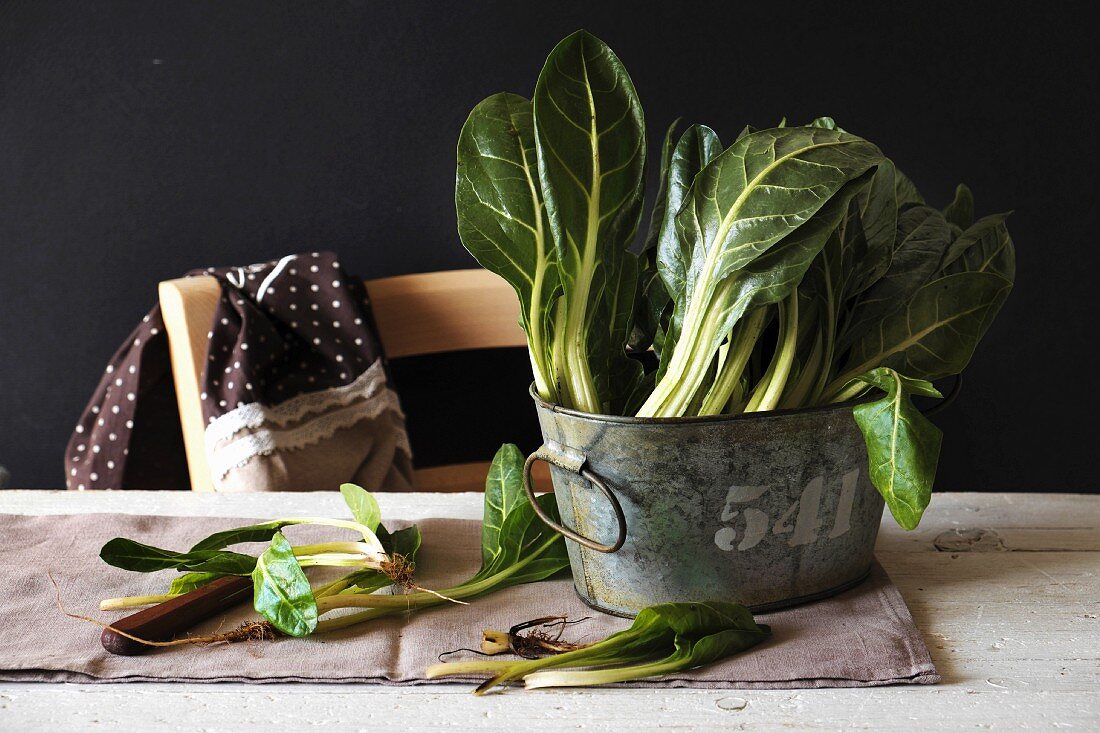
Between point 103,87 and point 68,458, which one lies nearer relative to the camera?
point 68,458

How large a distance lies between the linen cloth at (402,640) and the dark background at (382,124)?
93 centimetres

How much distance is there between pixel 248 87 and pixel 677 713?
1.30 metres

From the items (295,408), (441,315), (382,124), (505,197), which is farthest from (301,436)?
(505,197)

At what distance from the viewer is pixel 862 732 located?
0.41 m

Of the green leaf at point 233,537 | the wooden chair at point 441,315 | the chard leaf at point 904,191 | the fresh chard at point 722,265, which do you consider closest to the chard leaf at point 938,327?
the fresh chard at point 722,265

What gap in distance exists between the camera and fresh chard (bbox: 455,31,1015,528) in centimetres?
45

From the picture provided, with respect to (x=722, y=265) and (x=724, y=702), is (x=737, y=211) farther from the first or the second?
(x=724, y=702)

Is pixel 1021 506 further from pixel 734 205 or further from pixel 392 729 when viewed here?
pixel 392 729

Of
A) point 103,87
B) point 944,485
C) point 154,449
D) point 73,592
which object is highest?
point 103,87

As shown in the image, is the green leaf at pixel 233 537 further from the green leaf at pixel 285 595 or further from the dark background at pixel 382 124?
the dark background at pixel 382 124

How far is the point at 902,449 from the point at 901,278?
0.43 ft

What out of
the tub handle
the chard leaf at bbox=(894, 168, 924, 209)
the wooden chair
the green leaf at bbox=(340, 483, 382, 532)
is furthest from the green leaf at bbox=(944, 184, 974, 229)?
the wooden chair

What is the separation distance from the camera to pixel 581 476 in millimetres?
514

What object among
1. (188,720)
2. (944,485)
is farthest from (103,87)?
(944,485)
